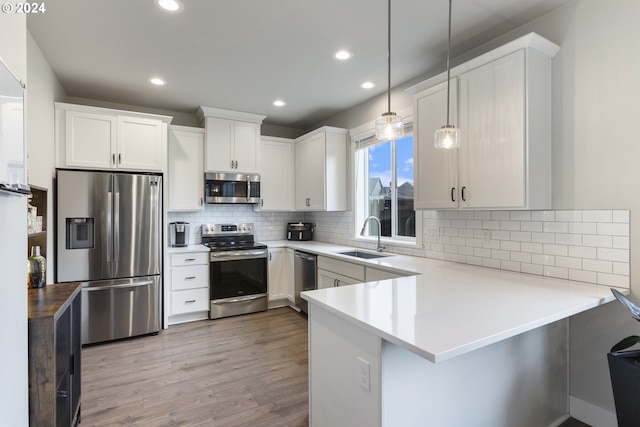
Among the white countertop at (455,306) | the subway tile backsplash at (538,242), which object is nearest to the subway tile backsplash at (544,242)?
the subway tile backsplash at (538,242)

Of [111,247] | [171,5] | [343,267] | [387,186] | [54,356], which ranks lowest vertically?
[54,356]

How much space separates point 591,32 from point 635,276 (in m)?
1.46

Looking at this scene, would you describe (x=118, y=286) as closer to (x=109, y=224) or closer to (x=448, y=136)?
(x=109, y=224)

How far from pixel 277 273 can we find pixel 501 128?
3153mm

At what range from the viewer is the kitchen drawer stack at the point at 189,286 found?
3.74 meters

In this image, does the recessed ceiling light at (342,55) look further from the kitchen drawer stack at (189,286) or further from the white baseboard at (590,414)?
the white baseboard at (590,414)

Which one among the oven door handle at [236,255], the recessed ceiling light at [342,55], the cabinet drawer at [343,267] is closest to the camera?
the recessed ceiling light at [342,55]

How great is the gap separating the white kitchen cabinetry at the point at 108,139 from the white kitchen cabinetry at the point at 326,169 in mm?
1799

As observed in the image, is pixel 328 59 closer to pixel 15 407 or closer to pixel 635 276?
pixel 635 276

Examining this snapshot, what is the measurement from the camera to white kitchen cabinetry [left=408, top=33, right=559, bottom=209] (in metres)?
2.02

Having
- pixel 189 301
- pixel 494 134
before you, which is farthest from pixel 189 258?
pixel 494 134

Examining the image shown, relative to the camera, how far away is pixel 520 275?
2.23m

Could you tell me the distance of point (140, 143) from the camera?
3547 millimetres

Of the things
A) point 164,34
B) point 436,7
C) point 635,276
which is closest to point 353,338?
point 635,276
